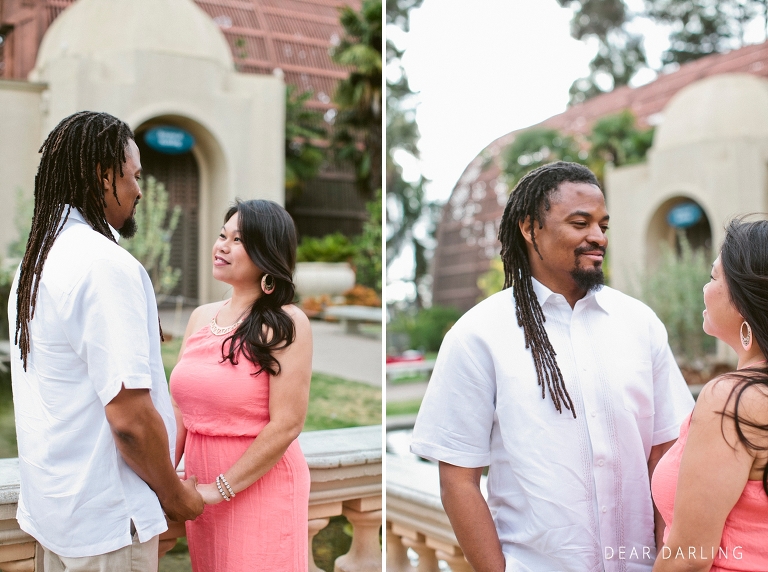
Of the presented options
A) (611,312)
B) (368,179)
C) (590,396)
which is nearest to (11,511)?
(590,396)

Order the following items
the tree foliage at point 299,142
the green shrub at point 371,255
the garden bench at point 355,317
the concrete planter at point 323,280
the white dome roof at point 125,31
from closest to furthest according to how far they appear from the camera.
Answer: the garden bench at point 355,317 < the white dome roof at point 125,31 < the green shrub at point 371,255 < the concrete planter at point 323,280 < the tree foliage at point 299,142

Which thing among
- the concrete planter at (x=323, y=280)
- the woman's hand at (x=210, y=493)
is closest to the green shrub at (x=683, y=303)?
the concrete planter at (x=323, y=280)

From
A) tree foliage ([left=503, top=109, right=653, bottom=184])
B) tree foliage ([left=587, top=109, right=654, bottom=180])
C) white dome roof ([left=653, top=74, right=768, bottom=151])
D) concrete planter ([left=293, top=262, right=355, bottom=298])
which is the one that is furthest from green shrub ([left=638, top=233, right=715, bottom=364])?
concrete planter ([left=293, top=262, right=355, bottom=298])

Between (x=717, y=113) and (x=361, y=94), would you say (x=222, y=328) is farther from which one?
(x=361, y=94)

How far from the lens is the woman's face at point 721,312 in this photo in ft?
5.85

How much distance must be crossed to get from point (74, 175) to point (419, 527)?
167cm

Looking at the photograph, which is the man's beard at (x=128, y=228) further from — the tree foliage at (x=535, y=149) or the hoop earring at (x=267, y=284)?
the tree foliage at (x=535, y=149)

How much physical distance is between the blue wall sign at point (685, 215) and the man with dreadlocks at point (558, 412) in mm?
13737

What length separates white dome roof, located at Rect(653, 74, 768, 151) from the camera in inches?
562

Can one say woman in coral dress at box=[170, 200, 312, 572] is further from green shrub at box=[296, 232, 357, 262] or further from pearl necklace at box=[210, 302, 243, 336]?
green shrub at box=[296, 232, 357, 262]

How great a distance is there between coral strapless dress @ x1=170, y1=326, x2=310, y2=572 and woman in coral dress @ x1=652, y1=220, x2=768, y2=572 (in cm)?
103

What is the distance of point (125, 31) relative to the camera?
14.2 metres

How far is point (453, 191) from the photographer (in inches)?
1105

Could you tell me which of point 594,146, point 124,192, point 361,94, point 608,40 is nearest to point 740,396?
point 124,192
